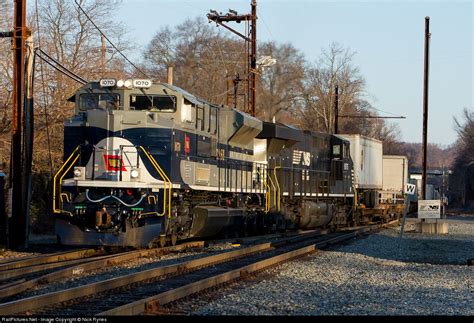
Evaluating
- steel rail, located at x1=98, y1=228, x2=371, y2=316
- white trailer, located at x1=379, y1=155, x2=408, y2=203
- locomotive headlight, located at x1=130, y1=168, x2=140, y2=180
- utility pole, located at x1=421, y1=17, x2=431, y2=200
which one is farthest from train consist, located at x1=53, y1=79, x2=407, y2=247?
white trailer, located at x1=379, y1=155, x2=408, y2=203

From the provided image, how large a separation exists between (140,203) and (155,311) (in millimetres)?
7344

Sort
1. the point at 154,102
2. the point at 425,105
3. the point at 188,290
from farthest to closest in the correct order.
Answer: the point at 425,105 → the point at 154,102 → the point at 188,290

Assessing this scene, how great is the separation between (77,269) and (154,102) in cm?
523

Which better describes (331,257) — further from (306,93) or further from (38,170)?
(306,93)

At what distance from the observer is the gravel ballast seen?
8.57 m

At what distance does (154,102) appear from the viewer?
1598cm

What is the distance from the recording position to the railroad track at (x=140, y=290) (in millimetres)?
7977

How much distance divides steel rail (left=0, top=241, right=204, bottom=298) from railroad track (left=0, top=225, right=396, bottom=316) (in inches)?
39.2

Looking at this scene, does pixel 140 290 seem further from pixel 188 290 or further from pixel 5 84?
pixel 5 84

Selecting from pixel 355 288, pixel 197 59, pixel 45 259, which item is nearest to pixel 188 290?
pixel 355 288

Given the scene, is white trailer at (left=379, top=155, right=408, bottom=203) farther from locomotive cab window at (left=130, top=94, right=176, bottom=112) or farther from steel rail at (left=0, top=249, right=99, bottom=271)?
steel rail at (left=0, top=249, right=99, bottom=271)

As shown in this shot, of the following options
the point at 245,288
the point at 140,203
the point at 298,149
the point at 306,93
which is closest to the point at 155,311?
the point at 245,288

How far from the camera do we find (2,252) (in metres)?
16.1

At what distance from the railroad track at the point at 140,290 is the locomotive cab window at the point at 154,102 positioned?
355cm
